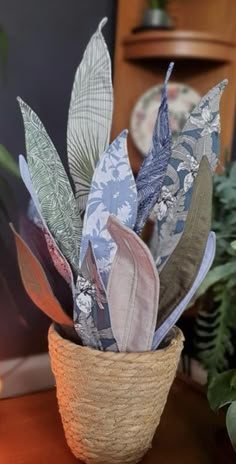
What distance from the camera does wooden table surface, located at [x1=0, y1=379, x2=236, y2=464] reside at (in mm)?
765

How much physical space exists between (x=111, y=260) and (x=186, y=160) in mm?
174

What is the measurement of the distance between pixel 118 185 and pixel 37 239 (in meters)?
0.26

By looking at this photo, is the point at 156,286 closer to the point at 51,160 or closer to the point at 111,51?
the point at 51,160

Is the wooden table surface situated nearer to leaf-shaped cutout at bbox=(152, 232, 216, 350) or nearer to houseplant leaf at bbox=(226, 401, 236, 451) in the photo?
houseplant leaf at bbox=(226, 401, 236, 451)

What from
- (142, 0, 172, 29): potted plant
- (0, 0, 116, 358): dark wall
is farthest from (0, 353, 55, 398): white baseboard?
(142, 0, 172, 29): potted plant

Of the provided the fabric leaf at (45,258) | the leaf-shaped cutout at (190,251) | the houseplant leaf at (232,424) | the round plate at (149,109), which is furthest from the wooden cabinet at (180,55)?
the houseplant leaf at (232,424)

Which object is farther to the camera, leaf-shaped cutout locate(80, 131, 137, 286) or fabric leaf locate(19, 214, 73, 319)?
fabric leaf locate(19, 214, 73, 319)

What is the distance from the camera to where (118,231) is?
573mm

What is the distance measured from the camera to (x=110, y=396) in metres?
0.67

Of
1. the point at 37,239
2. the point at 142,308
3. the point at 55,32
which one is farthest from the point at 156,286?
the point at 55,32

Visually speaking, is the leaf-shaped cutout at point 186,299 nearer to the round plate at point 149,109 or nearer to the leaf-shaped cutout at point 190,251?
the leaf-shaped cutout at point 190,251

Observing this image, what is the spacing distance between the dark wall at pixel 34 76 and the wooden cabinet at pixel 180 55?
4 centimetres

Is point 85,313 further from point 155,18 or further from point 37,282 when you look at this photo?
point 155,18

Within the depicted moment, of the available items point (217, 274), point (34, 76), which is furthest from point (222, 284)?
point (34, 76)
